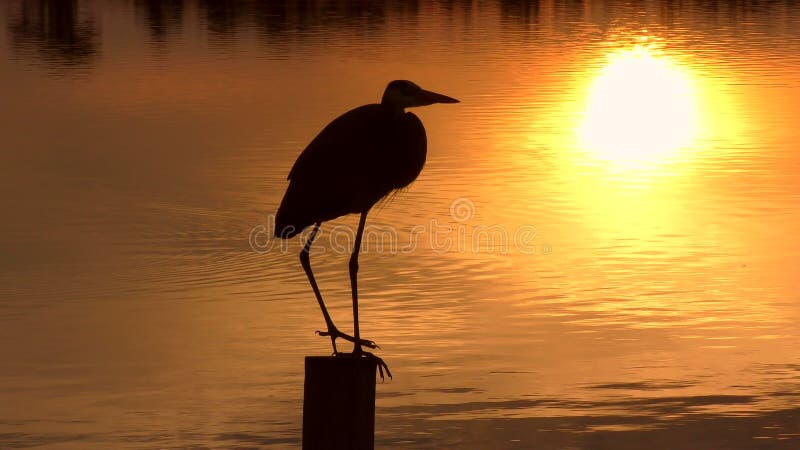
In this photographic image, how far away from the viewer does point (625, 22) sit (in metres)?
43.3

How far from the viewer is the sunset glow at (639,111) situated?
64.1ft

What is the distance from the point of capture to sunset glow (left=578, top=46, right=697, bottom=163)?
19531mm

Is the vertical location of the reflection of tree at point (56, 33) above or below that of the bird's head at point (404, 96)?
above

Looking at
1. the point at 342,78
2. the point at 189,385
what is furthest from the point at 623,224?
the point at 342,78

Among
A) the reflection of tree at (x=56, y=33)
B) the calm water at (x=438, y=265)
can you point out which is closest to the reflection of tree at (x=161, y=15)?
the reflection of tree at (x=56, y=33)

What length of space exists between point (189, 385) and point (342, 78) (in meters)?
17.4

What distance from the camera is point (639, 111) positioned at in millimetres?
23422

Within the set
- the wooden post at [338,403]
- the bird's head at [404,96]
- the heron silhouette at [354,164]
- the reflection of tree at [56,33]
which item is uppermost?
the reflection of tree at [56,33]

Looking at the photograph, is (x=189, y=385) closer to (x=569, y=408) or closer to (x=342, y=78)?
(x=569, y=408)

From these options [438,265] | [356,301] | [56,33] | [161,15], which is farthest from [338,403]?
[161,15]

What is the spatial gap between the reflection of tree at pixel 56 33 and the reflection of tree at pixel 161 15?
1364 mm

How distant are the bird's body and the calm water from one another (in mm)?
1209

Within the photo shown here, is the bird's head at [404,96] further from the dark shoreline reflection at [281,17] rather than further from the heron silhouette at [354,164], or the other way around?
the dark shoreline reflection at [281,17]

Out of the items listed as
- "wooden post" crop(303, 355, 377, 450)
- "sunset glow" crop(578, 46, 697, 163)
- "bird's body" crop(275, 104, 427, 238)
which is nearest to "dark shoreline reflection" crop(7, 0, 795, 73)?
"sunset glow" crop(578, 46, 697, 163)
